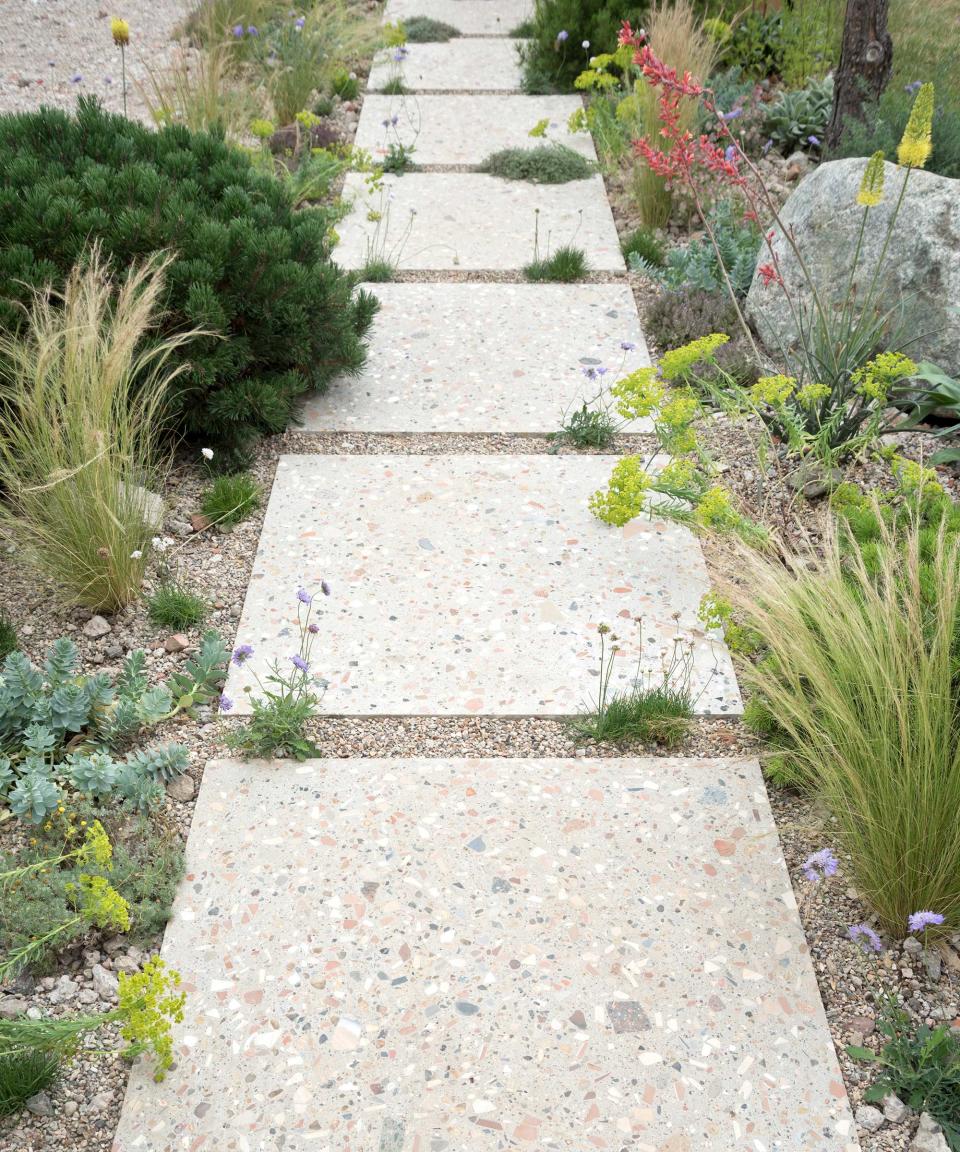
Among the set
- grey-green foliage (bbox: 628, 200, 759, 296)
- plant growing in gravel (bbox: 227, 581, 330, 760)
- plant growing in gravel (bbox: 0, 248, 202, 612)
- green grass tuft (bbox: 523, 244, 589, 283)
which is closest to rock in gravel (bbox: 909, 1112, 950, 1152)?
plant growing in gravel (bbox: 227, 581, 330, 760)

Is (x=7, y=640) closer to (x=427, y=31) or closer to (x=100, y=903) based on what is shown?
(x=100, y=903)

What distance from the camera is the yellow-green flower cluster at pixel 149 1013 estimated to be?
2.07 m

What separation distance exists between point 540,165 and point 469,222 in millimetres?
791

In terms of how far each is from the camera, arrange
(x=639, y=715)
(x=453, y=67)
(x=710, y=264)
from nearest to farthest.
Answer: (x=639, y=715) → (x=710, y=264) → (x=453, y=67)

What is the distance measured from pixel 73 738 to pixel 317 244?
82.9 inches

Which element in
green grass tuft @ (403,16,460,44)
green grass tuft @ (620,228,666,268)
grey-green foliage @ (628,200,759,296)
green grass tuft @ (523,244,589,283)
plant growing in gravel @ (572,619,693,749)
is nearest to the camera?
plant growing in gravel @ (572,619,693,749)

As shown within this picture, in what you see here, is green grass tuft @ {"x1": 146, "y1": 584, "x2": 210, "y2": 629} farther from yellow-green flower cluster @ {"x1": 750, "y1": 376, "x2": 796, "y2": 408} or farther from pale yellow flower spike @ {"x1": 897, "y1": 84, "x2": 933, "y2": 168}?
pale yellow flower spike @ {"x1": 897, "y1": 84, "x2": 933, "y2": 168}

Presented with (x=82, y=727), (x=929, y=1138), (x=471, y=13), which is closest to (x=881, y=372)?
(x=929, y=1138)

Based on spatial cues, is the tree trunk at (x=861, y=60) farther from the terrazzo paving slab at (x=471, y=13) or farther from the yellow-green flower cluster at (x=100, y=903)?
the yellow-green flower cluster at (x=100, y=903)

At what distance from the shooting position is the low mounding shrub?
363 centimetres

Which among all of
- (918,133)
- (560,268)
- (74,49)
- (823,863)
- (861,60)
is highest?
(918,133)

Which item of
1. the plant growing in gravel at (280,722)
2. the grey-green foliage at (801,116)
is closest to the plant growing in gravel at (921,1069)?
the plant growing in gravel at (280,722)

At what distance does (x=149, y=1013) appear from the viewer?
2059 millimetres

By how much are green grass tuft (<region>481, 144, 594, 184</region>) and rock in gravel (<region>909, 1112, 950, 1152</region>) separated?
16.6 feet
